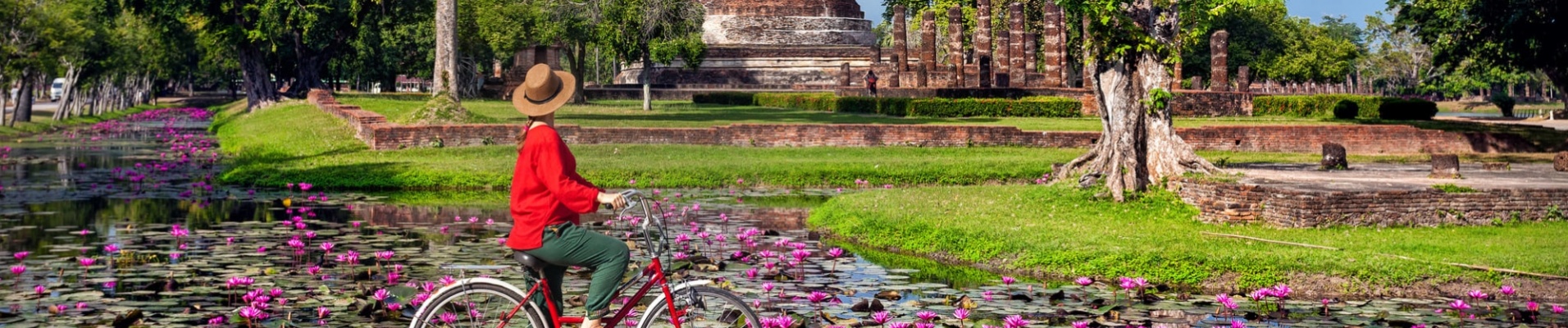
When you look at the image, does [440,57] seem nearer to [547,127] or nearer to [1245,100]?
[1245,100]

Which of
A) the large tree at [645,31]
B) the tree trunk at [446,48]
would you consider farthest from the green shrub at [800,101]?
the tree trunk at [446,48]

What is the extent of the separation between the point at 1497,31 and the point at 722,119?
15.6m

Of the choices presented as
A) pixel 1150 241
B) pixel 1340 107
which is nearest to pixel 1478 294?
pixel 1150 241

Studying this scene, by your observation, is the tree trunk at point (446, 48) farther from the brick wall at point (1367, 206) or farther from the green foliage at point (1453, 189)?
the green foliage at point (1453, 189)

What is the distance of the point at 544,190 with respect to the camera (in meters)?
6.95

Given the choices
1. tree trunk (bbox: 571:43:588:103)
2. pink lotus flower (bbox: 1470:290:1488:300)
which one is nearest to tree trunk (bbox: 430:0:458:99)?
tree trunk (bbox: 571:43:588:103)

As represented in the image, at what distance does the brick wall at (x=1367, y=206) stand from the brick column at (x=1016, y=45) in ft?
124

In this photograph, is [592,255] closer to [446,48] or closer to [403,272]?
[403,272]

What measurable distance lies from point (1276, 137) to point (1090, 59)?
11313mm

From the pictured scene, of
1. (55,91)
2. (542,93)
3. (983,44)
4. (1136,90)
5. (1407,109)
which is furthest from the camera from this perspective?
(55,91)

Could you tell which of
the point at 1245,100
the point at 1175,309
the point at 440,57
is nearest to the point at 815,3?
the point at 1245,100

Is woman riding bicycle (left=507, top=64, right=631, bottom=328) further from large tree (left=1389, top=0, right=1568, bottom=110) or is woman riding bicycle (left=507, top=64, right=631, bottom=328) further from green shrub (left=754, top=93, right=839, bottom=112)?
green shrub (left=754, top=93, right=839, bottom=112)

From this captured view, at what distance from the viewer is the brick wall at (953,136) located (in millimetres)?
24922

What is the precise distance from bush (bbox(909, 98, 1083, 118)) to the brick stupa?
26249 millimetres
